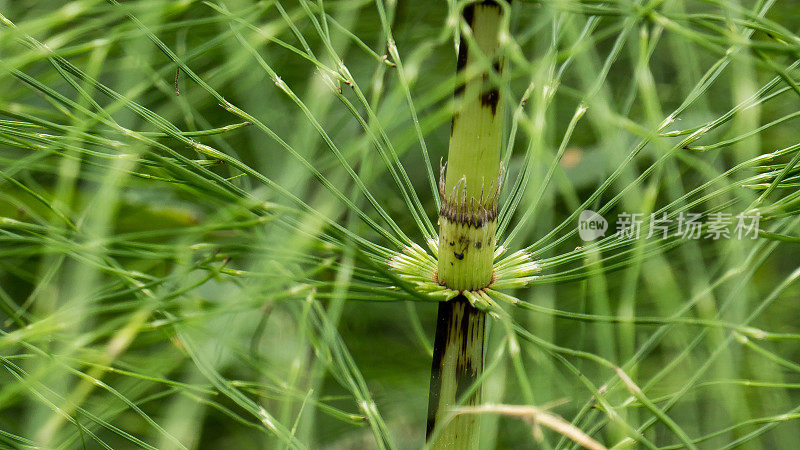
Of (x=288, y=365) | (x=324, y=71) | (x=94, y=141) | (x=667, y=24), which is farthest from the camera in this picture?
(x=288, y=365)

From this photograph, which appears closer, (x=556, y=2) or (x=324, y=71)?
(x=556, y=2)

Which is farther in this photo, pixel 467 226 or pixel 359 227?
pixel 359 227

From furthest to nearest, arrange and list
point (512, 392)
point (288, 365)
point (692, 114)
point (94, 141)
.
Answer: point (512, 392) → point (692, 114) → point (288, 365) → point (94, 141)

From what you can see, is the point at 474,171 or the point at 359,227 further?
the point at 359,227

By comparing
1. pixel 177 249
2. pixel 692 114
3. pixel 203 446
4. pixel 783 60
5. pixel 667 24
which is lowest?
pixel 203 446

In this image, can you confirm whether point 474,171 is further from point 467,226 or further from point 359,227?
point 359,227

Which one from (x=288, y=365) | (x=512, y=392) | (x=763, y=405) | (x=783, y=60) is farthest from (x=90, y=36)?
(x=763, y=405)

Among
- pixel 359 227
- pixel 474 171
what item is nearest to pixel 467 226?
pixel 474 171

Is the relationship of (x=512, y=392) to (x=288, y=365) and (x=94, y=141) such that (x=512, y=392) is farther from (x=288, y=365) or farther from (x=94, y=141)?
(x=94, y=141)
